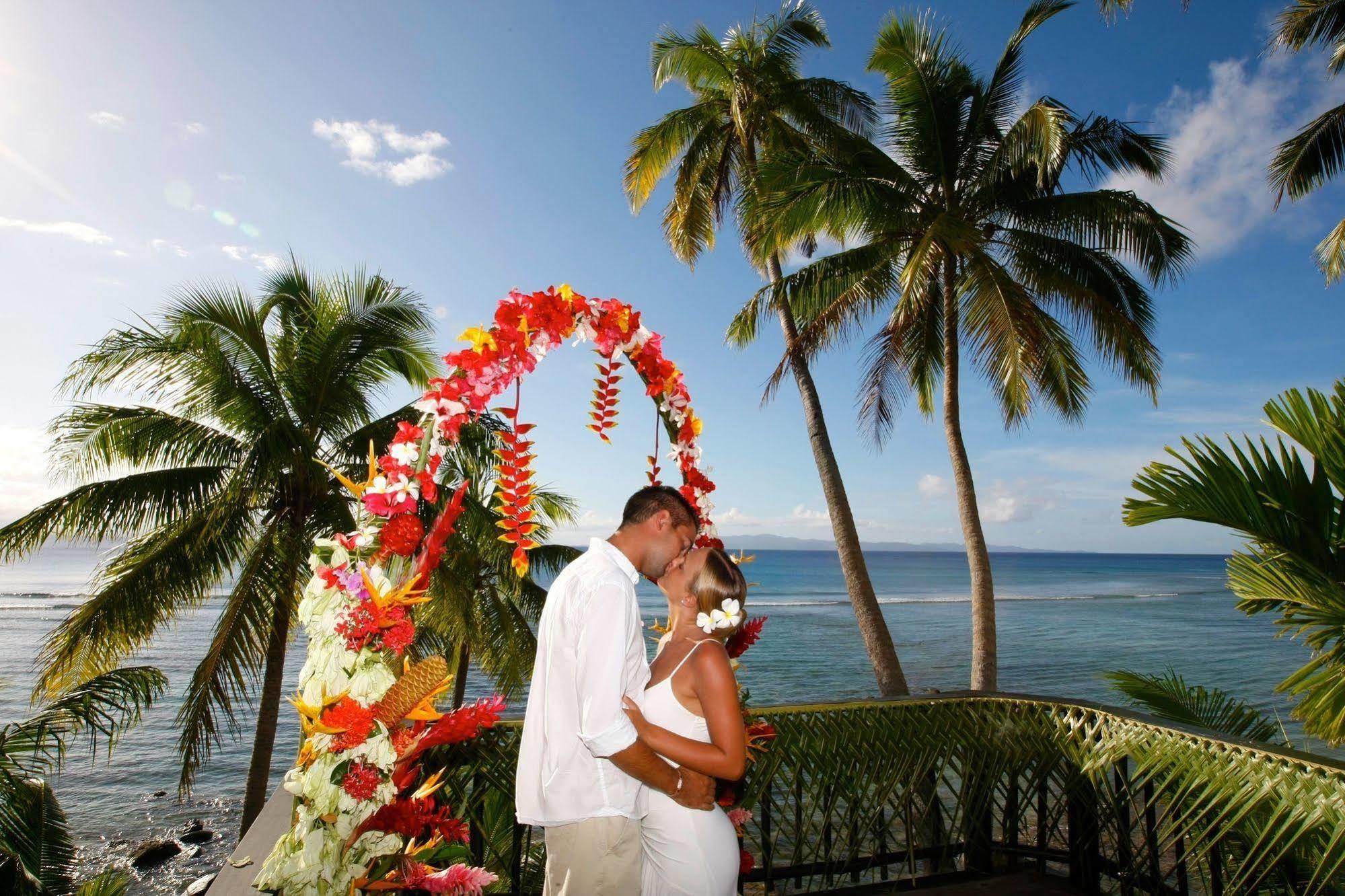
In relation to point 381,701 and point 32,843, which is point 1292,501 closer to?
point 381,701

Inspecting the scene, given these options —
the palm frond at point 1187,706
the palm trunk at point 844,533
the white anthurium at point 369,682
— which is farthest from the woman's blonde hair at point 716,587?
the palm trunk at point 844,533

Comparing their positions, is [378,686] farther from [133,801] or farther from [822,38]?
[133,801]

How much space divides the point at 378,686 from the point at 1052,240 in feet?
33.8

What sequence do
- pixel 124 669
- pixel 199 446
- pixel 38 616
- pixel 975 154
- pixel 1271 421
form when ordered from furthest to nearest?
pixel 38 616 < pixel 975 154 < pixel 199 446 < pixel 124 669 < pixel 1271 421

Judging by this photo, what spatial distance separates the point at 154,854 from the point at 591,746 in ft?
46.3

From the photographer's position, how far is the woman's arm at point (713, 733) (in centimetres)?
244

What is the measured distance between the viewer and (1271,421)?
3.39 m

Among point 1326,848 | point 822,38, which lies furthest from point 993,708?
point 822,38

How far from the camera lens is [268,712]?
376 inches

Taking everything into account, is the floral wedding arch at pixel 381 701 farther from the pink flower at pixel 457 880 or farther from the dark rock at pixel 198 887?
the dark rock at pixel 198 887

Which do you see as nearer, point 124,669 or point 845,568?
point 124,669

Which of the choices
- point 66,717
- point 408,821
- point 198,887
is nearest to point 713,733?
point 408,821

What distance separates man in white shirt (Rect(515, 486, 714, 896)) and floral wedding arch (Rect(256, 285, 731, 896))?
297 millimetres

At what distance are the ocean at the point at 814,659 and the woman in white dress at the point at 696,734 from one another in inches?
92.6
